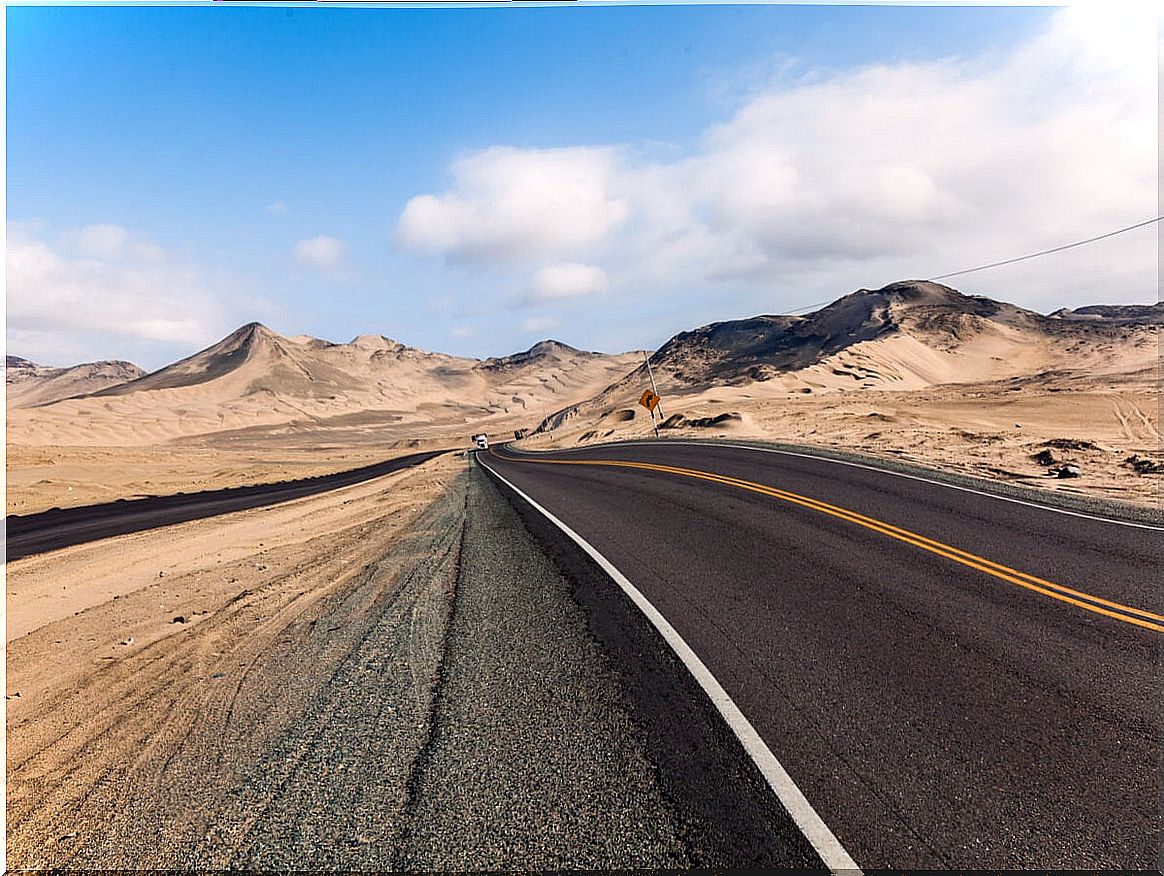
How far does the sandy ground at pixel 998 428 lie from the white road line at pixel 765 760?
11.6m

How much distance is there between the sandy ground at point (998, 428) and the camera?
53.6 ft

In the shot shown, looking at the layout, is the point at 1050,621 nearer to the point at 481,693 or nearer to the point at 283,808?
the point at 481,693

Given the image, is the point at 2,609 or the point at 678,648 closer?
the point at 678,648

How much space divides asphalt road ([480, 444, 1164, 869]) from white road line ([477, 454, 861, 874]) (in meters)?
0.08

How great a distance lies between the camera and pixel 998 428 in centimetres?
3122

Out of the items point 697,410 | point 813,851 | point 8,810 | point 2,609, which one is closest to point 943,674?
point 813,851

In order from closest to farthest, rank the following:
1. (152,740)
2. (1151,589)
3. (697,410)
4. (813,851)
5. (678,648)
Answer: (813,851) → (152,740) → (678,648) → (1151,589) → (697,410)

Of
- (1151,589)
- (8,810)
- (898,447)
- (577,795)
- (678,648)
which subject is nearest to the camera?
(577,795)

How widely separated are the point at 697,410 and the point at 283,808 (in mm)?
48810

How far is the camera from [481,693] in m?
4.80

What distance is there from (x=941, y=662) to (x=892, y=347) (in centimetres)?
8698

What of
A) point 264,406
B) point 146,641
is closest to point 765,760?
point 146,641

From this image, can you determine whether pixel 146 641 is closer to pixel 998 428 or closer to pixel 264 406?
pixel 998 428

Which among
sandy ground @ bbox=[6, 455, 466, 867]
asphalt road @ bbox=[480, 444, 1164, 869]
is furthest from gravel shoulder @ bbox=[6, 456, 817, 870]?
asphalt road @ bbox=[480, 444, 1164, 869]
